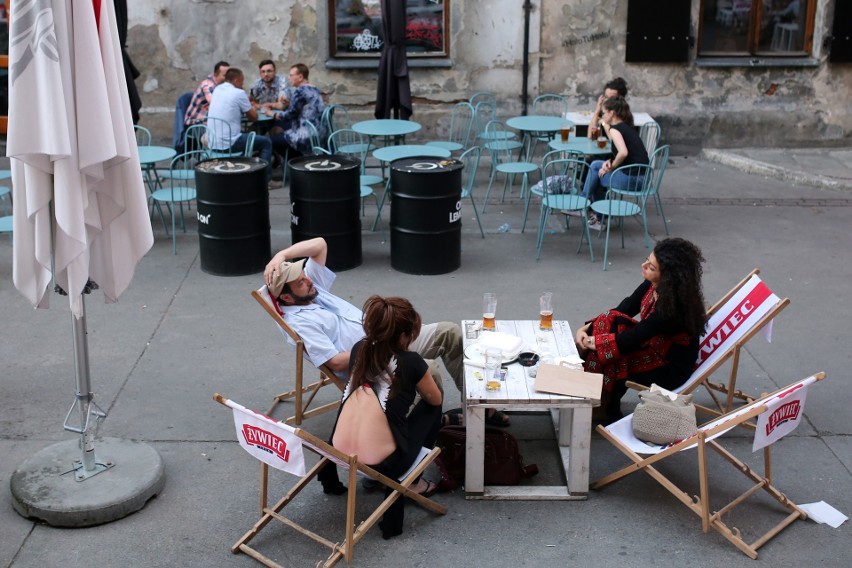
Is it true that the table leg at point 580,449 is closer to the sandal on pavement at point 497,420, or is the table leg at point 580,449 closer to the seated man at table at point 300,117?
the sandal on pavement at point 497,420

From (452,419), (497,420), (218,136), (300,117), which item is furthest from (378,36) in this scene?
(452,419)

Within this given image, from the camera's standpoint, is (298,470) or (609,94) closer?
(298,470)

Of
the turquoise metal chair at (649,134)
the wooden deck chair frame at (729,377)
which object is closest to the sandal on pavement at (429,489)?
the wooden deck chair frame at (729,377)

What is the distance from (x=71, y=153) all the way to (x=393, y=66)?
7121mm

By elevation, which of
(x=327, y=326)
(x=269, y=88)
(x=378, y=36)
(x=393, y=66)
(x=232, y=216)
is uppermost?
(x=378, y=36)

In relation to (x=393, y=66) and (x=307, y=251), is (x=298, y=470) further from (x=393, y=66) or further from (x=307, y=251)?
(x=393, y=66)

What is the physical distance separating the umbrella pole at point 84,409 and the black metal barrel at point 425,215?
11.8 ft

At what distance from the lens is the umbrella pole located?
483cm

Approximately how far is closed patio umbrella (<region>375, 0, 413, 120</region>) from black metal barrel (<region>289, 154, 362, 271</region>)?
9.36 ft

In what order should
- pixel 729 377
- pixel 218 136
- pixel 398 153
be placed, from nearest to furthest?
1. pixel 729 377
2. pixel 398 153
3. pixel 218 136

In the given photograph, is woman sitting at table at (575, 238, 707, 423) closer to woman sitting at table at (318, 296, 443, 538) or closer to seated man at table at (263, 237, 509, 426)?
seated man at table at (263, 237, 509, 426)

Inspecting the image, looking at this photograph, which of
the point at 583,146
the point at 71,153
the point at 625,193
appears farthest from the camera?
the point at 583,146

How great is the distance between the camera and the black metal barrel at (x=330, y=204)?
27.0 ft

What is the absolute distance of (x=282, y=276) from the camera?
5.55m
